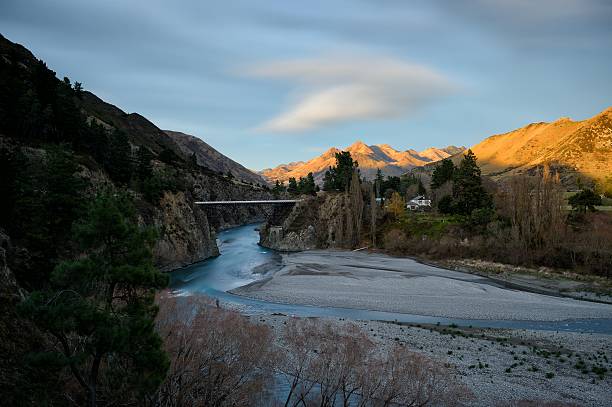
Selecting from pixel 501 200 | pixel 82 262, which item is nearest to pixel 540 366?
pixel 82 262

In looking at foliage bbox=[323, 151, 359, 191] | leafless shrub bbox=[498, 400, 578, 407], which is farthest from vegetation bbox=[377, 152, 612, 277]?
leafless shrub bbox=[498, 400, 578, 407]

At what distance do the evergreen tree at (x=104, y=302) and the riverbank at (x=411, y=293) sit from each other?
31.1 m

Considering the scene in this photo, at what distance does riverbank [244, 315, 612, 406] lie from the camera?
71.8 ft

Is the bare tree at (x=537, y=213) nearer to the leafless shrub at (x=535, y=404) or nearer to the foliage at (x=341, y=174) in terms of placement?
the leafless shrub at (x=535, y=404)

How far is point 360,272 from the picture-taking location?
61750 mm

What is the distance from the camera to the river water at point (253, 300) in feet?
117

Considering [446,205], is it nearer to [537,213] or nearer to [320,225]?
[537,213]

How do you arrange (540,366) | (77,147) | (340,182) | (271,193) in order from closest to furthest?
(540,366) → (77,147) → (340,182) → (271,193)

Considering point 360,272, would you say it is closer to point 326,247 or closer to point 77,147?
point 326,247

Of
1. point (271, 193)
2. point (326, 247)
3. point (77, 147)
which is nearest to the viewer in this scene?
point (77, 147)

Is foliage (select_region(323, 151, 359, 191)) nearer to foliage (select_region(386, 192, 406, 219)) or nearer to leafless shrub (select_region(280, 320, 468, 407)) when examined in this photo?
foliage (select_region(386, 192, 406, 219))

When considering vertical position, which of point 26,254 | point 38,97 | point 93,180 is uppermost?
point 38,97

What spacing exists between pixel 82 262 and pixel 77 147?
63728mm

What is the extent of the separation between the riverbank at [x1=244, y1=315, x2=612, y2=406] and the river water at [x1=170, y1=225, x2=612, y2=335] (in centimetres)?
297
